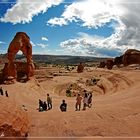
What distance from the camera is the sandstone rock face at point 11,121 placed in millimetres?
10196

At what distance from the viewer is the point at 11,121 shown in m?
10.6

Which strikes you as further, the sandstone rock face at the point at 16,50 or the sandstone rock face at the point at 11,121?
the sandstone rock face at the point at 16,50

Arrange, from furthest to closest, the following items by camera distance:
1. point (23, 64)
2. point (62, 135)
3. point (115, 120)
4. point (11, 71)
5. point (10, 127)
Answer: point (23, 64), point (11, 71), point (115, 120), point (62, 135), point (10, 127)

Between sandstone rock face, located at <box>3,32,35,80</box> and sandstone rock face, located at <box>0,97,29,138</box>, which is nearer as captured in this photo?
Result: sandstone rock face, located at <box>0,97,29,138</box>

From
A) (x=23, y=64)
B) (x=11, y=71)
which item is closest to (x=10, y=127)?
(x=11, y=71)

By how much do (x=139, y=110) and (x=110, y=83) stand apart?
1999 cm

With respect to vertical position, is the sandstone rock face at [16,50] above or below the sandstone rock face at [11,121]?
above

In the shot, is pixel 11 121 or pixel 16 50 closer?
pixel 11 121

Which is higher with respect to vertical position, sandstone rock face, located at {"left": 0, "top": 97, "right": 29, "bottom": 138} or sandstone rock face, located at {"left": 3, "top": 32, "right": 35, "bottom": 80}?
sandstone rock face, located at {"left": 3, "top": 32, "right": 35, "bottom": 80}

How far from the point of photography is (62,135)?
1147cm

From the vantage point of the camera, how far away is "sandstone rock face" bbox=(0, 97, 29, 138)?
10.2 m

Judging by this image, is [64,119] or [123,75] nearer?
[64,119]

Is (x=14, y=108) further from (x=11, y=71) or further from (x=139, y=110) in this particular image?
(x=11, y=71)

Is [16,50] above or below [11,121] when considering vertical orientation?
above
